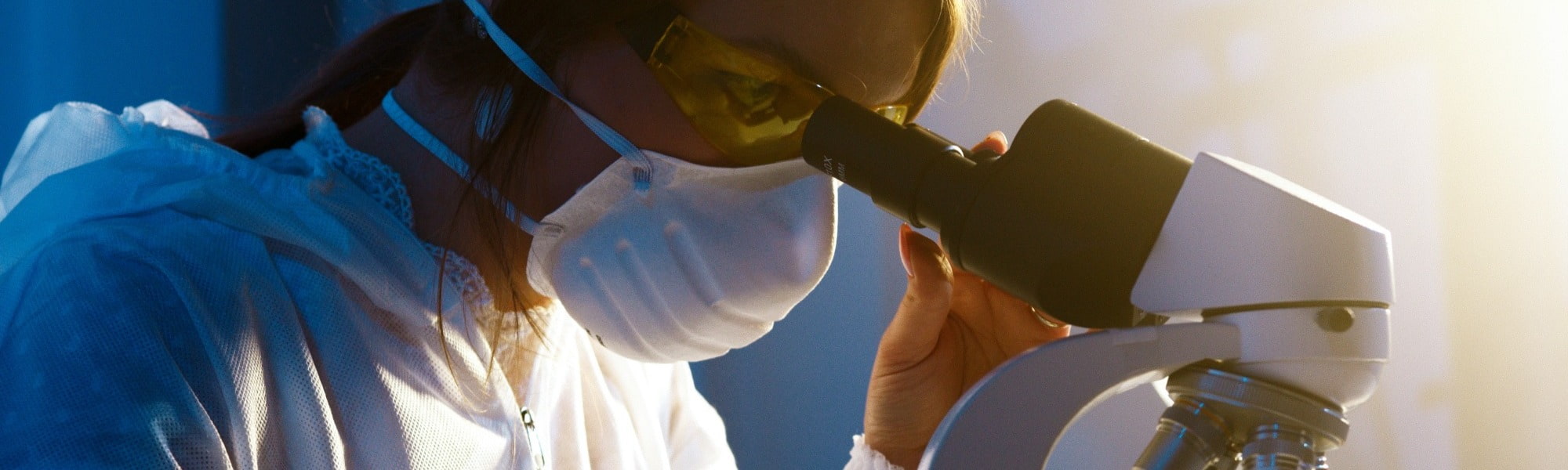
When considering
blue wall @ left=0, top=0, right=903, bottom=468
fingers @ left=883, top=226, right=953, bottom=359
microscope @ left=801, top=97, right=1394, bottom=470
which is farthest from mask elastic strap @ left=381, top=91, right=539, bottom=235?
blue wall @ left=0, top=0, right=903, bottom=468

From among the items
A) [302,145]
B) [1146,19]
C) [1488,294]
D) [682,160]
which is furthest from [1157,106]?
[302,145]

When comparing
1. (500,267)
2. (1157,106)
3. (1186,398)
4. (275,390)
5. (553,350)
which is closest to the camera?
(1186,398)

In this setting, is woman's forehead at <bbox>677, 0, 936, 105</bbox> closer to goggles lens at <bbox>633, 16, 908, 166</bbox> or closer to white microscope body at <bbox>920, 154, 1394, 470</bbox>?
goggles lens at <bbox>633, 16, 908, 166</bbox>

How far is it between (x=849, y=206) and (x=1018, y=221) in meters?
0.91

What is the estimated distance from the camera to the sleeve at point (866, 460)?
0.84 metres

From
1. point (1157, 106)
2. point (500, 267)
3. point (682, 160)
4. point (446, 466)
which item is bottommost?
point (446, 466)

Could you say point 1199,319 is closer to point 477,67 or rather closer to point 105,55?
point 477,67

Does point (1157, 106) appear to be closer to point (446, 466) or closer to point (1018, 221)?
point (1018, 221)

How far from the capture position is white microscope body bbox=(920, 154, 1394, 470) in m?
0.41

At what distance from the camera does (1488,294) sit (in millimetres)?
825

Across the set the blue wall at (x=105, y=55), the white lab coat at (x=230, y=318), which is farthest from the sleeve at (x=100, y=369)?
the blue wall at (x=105, y=55)

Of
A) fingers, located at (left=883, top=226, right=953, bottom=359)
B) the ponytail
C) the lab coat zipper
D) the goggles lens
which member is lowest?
the lab coat zipper

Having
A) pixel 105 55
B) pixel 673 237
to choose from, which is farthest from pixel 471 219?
pixel 105 55

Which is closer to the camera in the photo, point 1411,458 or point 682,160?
point 682,160
